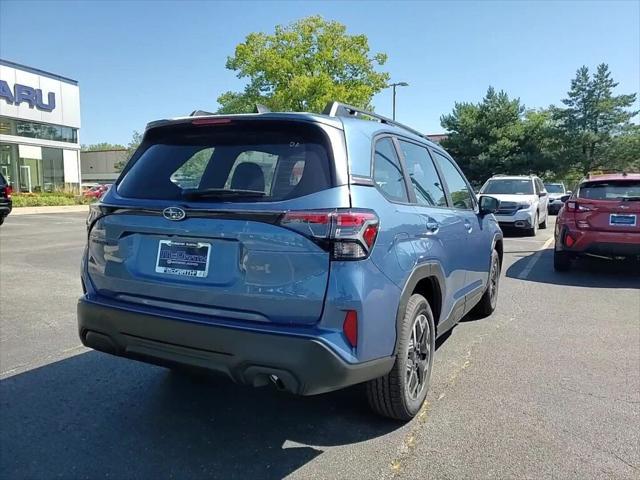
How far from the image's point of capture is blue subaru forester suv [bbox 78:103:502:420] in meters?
2.52

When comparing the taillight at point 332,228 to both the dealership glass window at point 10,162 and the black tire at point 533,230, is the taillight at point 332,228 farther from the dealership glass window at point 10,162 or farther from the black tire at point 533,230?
the dealership glass window at point 10,162

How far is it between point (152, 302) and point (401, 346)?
4.56 feet

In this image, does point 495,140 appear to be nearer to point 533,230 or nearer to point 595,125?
point 595,125

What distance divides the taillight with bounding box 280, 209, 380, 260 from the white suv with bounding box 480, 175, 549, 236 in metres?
12.1

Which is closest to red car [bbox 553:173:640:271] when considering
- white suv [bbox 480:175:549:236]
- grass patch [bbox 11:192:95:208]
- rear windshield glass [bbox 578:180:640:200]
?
rear windshield glass [bbox 578:180:640:200]

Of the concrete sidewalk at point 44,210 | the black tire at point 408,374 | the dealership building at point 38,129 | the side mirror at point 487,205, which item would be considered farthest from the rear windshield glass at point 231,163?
the dealership building at point 38,129

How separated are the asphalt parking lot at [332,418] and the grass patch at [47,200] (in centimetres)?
2368

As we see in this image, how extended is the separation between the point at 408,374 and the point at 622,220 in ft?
19.5

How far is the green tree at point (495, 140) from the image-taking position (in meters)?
40.1

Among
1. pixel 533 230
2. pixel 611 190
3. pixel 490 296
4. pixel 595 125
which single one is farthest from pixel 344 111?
pixel 595 125

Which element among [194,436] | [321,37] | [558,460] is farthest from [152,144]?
[321,37]

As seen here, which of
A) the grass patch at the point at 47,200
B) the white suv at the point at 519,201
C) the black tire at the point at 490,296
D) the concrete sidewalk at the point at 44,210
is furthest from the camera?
the grass patch at the point at 47,200

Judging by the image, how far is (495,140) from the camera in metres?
40.1

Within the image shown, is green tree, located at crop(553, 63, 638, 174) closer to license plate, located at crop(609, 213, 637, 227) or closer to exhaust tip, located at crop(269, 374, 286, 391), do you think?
license plate, located at crop(609, 213, 637, 227)
